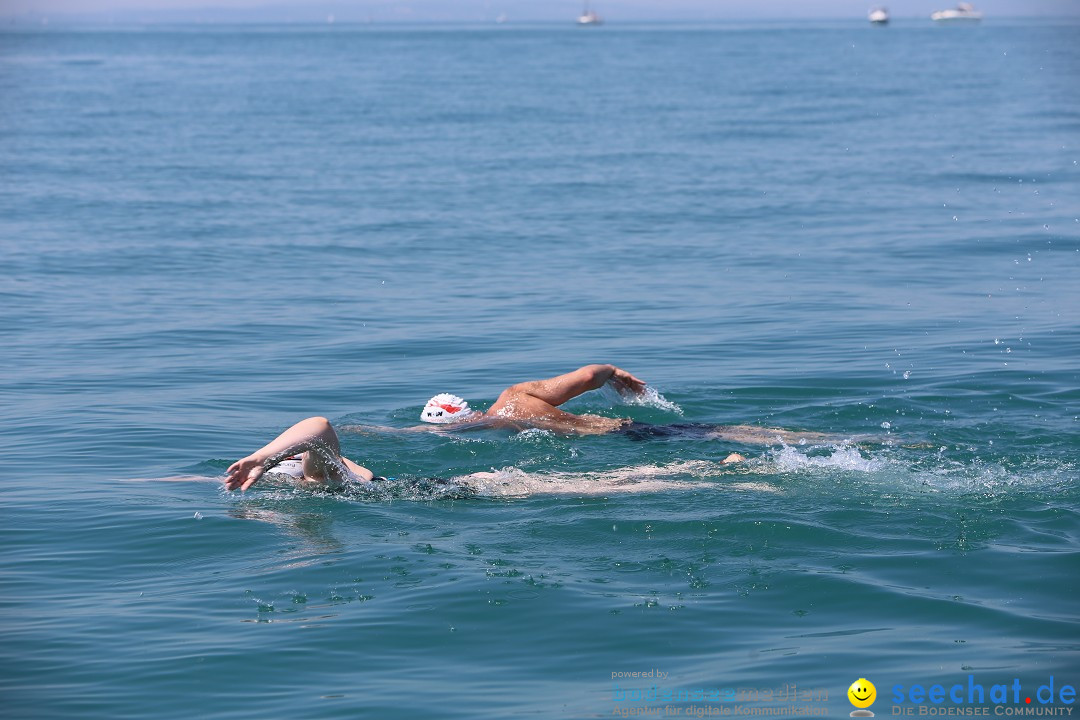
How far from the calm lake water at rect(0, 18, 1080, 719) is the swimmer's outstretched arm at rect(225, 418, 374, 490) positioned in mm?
352

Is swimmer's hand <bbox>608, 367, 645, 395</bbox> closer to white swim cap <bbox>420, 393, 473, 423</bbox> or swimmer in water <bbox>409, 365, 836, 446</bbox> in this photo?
swimmer in water <bbox>409, 365, 836, 446</bbox>

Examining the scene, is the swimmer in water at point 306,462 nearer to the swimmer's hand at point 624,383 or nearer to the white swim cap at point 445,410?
the swimmer's hand at point 624,383

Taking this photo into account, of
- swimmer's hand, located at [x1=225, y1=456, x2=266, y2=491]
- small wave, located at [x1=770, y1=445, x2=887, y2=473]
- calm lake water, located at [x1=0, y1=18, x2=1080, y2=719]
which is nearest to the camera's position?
calm lake water, located at [x1=0, y1=18, x2=1080, y2=719]

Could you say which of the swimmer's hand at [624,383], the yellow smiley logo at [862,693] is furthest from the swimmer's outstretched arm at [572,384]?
the yellow smiley logo at [862,693]

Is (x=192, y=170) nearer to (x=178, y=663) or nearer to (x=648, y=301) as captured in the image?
(x=648, y=301)

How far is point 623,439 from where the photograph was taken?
12.3 m

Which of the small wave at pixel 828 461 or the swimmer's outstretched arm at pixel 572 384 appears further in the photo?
the swimmer's outstretched arm at pixel 572 384

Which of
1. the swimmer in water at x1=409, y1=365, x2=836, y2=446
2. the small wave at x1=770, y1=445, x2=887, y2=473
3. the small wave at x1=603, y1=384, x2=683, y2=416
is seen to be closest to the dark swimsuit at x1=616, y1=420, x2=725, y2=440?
the swimmer in water at x1=409, y1=365, x2=836, y2=446

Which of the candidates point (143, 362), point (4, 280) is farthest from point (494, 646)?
point (4, 280)

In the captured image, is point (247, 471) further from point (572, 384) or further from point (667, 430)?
point (667, 430)

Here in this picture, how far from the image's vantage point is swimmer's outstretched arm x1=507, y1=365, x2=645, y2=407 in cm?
1228

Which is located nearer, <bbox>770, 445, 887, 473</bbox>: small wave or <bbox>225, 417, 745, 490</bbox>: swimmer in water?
<bbox>225, 417, 745, 490</bbox>: swimmer in water

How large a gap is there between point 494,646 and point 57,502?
499 centimetres

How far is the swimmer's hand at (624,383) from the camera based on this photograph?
12.6 meters
